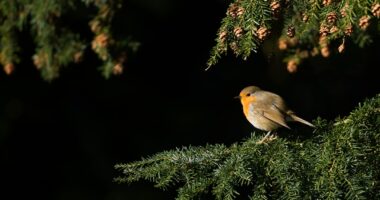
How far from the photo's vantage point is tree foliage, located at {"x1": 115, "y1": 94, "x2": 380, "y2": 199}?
10.1ft

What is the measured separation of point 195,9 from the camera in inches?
235

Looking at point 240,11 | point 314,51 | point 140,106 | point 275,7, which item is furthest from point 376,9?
point 140,106

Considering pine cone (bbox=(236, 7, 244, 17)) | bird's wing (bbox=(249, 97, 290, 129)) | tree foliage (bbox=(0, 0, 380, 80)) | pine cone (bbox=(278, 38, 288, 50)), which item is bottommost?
pine cone (bbox=(236, 7, 244, 17))

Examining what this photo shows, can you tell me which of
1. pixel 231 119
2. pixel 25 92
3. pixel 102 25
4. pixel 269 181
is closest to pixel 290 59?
pixel 102 25

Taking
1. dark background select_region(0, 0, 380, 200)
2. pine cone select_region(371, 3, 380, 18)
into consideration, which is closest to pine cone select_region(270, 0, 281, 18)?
pine cone select_region(371, 3, 380, 18)

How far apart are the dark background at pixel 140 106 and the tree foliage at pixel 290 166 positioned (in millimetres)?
2562

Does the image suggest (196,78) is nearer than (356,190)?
No

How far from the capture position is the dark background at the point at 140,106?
602cm

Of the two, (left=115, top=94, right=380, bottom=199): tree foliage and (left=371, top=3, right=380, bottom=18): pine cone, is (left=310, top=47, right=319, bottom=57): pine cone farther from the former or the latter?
(left=371, top=3, right=380, bottom=18): pine cone

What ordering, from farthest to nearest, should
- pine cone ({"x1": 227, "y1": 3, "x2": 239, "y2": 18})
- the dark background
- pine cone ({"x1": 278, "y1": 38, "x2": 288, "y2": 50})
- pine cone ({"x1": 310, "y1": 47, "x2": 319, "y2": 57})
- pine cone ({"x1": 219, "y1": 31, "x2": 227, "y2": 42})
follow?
the dark background → pine cone ({"x1": 310, "y1": 47, "x2": 319, "y2": 57}) → pine cone ({"x1": 278, "y1": 38, "x2": 288, "y2": 50}) → pine cone ({"x1": 227, "y1": 3, "x2": 239, "y2": 18}) → pine cone ({"x1": 219, "y1": 31, "x2": 227, "y2": 42})

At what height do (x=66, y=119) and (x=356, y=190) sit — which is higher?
(x=66, y=119)

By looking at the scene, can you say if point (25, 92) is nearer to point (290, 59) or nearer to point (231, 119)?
point (231, 119)

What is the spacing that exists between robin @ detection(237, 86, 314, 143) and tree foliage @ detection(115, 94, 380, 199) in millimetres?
1110

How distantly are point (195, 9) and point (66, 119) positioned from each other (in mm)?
1346
